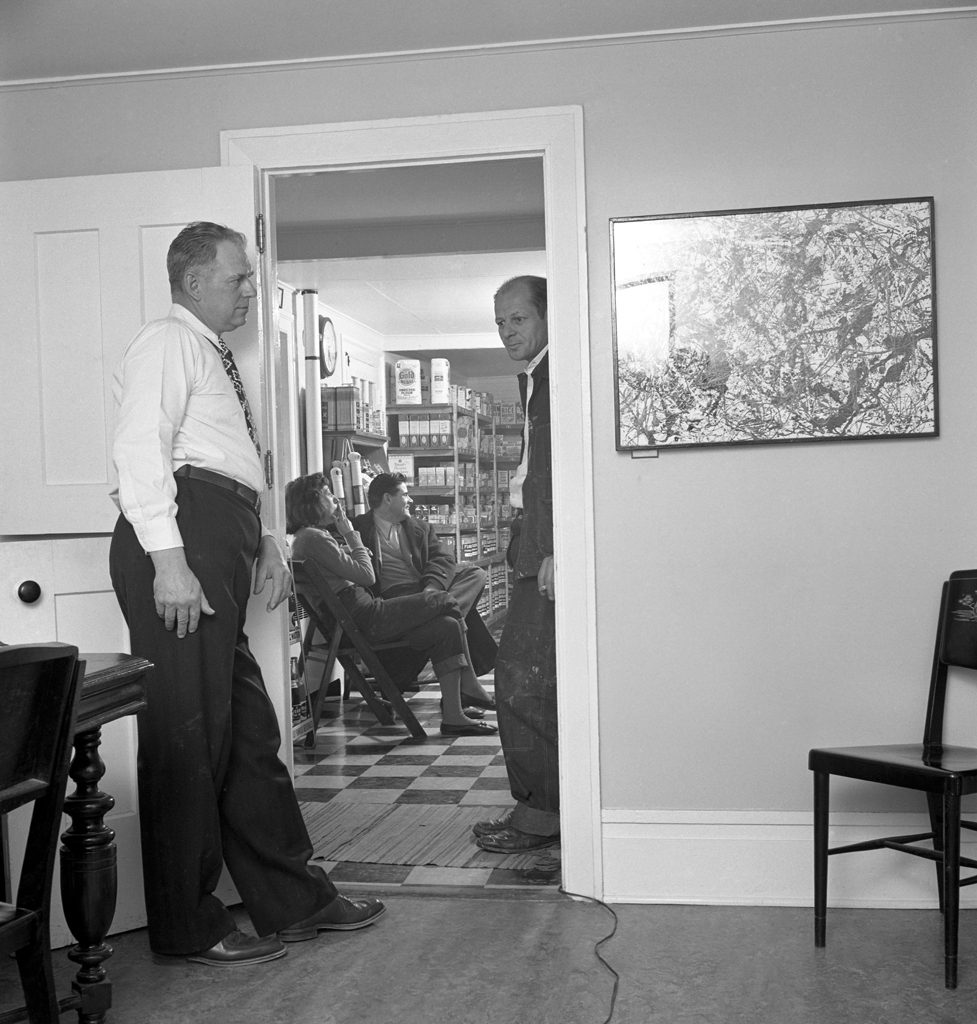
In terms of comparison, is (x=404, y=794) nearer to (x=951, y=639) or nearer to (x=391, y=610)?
(x=391, y=610)

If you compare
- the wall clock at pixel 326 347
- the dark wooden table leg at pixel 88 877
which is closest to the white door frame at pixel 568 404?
the dark wooden table leg at pixel 88 877

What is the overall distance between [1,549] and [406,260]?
3.41m

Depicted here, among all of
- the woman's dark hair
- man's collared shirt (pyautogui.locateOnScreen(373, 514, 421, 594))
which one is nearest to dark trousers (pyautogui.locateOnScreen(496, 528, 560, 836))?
the woman's dark hair

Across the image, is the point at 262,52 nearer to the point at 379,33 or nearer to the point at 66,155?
the point at 379,33

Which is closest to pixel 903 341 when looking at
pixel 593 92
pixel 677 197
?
pixel 677 197

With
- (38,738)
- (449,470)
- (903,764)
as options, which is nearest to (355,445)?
(449,470)

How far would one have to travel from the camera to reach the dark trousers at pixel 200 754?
263 centimetres

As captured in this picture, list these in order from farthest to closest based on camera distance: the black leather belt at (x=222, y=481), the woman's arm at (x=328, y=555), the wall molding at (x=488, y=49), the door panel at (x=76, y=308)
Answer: the woman's arm at (x=328, y=555) → the door panel at (x=76, y=308) → the wall molding at (x=488, y=49) → the black leather belt at (x=222, y=481)

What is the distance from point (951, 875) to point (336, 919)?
1.46 meters

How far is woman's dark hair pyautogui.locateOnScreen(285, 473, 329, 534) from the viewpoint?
564cm

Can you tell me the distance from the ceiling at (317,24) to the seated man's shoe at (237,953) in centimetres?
225

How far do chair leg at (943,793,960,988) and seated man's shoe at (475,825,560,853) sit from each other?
1.39 m

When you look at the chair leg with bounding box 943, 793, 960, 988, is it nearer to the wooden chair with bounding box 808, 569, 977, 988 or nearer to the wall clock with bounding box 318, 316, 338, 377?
the wooden chair with bounding box 808, 569, 977, 988

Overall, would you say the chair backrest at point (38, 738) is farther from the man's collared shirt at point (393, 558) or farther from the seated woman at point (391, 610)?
the man's collared shirt at point (393, 558)
